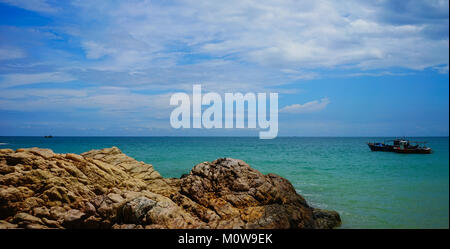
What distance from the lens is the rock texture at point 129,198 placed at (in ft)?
31.8

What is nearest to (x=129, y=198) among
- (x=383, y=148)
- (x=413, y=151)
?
(x=413, y=151)

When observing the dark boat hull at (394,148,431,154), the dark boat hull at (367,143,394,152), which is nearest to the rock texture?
the dark boat hull at (394,148,431,154)

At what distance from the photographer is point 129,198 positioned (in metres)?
10.4

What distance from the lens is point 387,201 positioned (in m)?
18.0

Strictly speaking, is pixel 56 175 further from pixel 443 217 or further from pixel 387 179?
pixel 387 179

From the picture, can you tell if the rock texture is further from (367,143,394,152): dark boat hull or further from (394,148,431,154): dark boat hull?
(367,143,394,152): dark boat hull

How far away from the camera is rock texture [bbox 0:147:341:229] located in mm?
9688

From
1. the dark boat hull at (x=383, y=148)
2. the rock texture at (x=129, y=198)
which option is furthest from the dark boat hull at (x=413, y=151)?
the rock texture at (x=129, y=198)

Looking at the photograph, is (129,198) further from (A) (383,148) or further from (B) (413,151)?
(A) (383,148)

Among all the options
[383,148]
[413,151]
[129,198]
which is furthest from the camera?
[383,148]

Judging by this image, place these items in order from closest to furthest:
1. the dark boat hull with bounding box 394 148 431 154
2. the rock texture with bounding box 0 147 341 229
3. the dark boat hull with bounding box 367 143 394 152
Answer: the rock texture with bounding box 0 147 341 229 < the dark boat hull with bounding box 394 148 431 154 < the dark boat hull with bounding box 367 143 394 152

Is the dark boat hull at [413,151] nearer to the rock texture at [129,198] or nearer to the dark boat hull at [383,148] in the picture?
the dark boat hull at [383,148]
